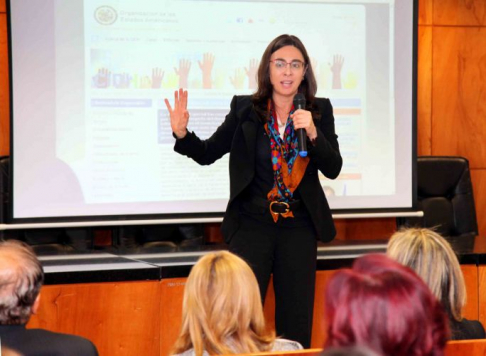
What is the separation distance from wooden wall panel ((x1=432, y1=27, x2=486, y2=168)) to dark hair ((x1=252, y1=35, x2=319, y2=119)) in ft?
8.19

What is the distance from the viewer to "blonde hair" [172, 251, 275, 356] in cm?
190

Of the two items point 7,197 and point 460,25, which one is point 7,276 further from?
point 460,25

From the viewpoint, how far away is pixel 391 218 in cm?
510

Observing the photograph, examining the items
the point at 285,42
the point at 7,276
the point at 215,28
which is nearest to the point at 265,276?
the point at 285,42

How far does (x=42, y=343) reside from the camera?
1789 mm

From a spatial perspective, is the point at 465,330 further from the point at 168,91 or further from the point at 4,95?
the point at 4,95

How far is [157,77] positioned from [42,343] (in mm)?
2831

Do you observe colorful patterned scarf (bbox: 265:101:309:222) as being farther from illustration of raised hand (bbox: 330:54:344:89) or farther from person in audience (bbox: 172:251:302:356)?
illustration of raised hand (bbox: 330:54:344:89)

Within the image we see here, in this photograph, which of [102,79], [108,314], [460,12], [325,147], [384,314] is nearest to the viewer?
[384,314]

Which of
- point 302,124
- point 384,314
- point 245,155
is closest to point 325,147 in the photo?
point 302,124

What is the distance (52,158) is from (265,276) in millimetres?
1833

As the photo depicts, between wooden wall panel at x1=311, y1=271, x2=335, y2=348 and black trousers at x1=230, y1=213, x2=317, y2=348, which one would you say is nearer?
black trousers at x1=230, y1=213, x2=317, y2=348

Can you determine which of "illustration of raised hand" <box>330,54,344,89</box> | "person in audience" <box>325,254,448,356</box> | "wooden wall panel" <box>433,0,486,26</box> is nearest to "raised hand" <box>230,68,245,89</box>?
"illustration of raised hand" <box>330,54,344,89</box>

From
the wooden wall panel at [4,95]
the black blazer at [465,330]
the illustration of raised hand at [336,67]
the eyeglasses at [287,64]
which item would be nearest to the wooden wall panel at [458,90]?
the illustration of raised hand at [336,67]
